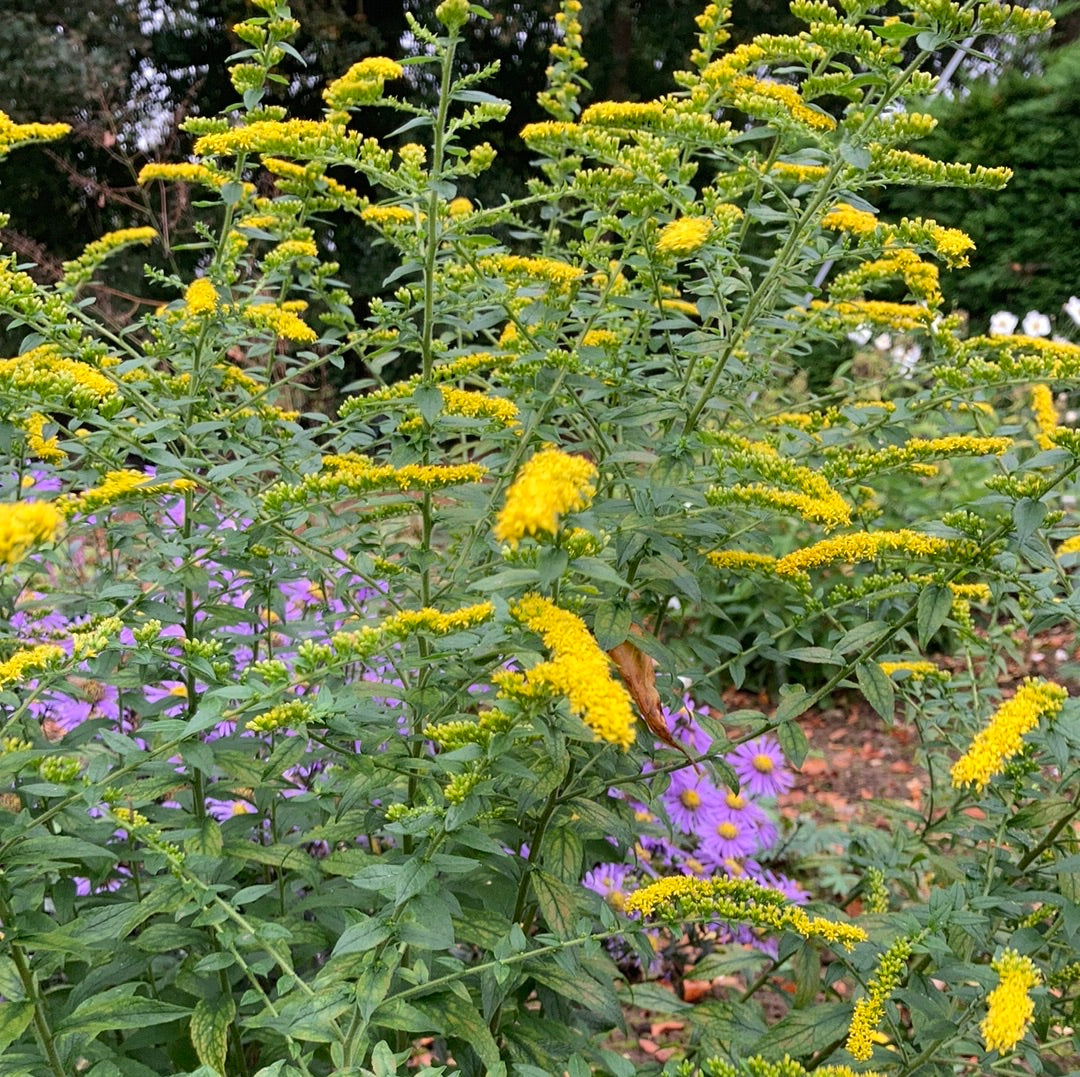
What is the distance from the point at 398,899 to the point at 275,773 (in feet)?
1.68

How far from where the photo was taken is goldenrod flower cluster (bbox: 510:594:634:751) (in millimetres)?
1170

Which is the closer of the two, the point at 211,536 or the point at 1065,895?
the point at 1065,895

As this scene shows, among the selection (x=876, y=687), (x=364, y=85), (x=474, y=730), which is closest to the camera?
(x=474, y=730)

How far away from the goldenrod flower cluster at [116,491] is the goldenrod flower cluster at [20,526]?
1.82 ft

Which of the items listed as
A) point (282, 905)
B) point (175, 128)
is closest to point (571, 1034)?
point (282, 905)

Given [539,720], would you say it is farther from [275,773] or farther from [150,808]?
[150,808]

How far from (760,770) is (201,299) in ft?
7.82

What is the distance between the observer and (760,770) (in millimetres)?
3361

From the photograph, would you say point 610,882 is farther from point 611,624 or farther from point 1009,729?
point 1009,729

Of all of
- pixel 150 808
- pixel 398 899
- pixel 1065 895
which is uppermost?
pixel 398 899

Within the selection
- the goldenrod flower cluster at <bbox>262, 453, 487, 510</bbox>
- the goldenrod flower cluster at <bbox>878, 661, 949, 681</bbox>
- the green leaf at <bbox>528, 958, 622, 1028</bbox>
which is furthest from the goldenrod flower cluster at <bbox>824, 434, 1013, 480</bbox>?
the green leaf at <bbox>528, 958, 622, 1028</bbox>

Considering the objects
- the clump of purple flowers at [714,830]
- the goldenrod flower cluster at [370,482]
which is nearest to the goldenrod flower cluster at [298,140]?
the goldenrod flower cluster at [370,482]

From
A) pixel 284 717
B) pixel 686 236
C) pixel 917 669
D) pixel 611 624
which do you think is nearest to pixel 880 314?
pixel 917 669

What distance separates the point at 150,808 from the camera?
2.13 m
